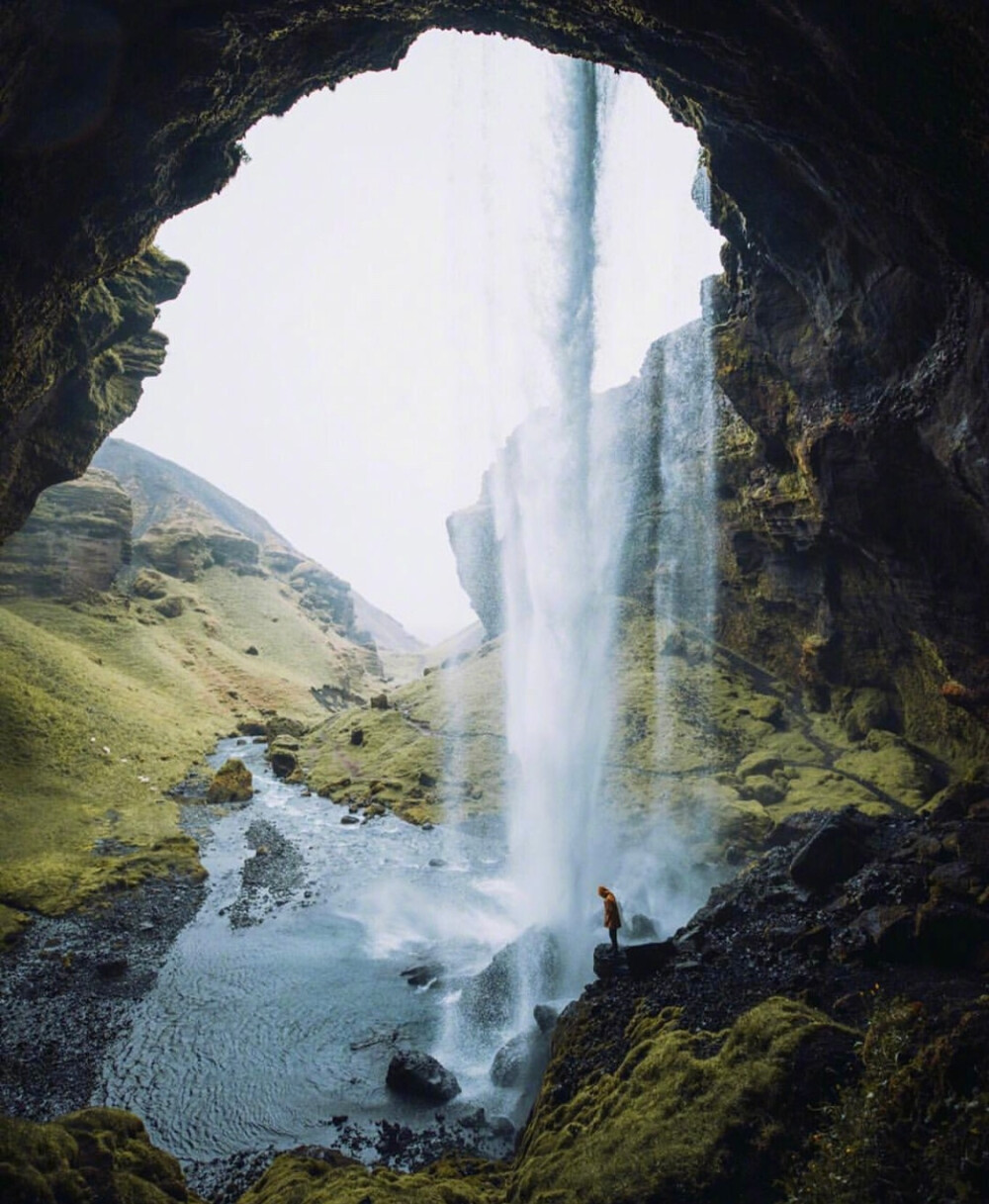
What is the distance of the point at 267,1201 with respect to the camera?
10.2 meters

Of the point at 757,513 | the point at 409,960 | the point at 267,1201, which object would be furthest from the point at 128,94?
the point at 757,513

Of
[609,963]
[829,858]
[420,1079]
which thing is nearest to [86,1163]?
[420,1079]

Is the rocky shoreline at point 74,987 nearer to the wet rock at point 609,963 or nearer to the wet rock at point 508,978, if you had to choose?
the wet rock at point 508,978

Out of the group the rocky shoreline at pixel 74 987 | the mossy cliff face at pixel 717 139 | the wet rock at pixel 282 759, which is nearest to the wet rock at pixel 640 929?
the rocky shoreline at pixel 74 987

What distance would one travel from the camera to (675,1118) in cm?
903

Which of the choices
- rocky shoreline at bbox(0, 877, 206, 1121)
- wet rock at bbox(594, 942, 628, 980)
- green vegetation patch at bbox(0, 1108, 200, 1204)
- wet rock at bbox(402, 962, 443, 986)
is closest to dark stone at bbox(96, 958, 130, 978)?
rocky shoreline at bbox(0, 877, 206, 1121)

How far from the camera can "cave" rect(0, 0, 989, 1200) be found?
1064 centimetres

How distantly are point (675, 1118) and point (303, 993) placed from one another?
14.5 m

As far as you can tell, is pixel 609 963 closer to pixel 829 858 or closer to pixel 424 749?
pixel 829 858

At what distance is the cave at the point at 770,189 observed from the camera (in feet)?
34.9

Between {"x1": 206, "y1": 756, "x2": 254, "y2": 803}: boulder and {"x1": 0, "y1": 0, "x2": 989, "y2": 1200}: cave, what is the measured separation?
2164cm

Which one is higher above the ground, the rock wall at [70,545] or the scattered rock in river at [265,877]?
the rock wall at [70,545]

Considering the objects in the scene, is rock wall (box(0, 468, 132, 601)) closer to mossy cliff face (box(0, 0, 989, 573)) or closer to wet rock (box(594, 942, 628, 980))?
mossy cliff face (box(0, 0, 989, 573))

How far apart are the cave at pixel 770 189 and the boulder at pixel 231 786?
2164 centimetres
